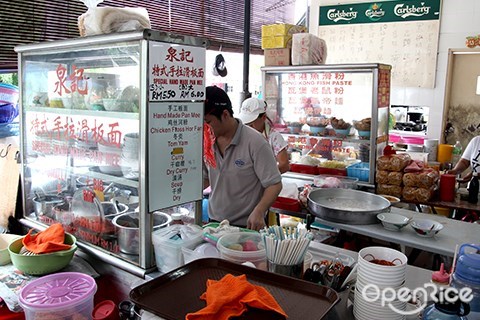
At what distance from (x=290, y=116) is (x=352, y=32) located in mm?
2599

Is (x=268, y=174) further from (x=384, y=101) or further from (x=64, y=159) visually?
(x=384, y=101)

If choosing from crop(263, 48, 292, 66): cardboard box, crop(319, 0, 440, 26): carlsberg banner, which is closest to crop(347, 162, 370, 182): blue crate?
crop(263, 48, 292, 66): cardboard box

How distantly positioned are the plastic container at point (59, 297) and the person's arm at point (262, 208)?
91cm

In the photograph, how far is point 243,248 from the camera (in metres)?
1.68

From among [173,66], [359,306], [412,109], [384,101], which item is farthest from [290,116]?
[359,306]

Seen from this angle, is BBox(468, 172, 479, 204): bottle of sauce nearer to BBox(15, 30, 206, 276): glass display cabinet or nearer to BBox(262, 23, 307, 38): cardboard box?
BBox(262, 23, 307, 38): cardboard box

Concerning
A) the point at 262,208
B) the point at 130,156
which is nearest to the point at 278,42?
the point at 262,208

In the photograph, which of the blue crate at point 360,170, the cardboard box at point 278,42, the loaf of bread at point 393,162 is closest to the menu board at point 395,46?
the cardboard box at point 278,42

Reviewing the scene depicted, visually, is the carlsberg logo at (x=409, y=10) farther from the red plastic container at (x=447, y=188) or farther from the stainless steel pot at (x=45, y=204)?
the stainless steel pot at (x=45, y=204)

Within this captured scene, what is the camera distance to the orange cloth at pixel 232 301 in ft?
3.70

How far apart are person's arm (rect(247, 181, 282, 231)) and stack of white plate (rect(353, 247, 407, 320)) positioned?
3.08 feet

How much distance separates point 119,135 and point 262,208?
0.94 m

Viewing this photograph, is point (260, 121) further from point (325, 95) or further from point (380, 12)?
point (380, 12)

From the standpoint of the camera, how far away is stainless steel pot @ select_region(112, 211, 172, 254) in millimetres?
1788
